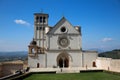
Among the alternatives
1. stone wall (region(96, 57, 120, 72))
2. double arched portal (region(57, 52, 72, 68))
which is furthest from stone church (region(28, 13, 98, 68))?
stone wall (region(96, 57, 120, 72))

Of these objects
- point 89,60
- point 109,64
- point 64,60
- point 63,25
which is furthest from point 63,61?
point 109,64

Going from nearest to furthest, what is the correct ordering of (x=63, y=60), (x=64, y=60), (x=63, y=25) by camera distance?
(x=63, y=60), (x=64, y=60), (x=63, y=25)

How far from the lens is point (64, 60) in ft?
135

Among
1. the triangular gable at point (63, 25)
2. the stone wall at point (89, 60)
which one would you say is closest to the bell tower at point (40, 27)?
the triangular gable at point (63, 25)

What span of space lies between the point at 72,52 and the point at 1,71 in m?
14.4

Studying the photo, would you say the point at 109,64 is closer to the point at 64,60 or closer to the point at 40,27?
the point at 64,60

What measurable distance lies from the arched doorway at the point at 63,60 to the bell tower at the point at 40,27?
745 cm

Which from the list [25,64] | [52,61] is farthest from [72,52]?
[25,64]

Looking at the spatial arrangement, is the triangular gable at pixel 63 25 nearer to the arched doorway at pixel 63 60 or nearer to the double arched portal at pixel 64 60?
the double arched portal at pixel 64 60

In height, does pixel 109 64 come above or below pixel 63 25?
below

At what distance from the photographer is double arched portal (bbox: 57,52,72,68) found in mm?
40812

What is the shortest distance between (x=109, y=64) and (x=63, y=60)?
34.9 feet

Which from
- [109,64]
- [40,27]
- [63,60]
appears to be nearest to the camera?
[109,64]

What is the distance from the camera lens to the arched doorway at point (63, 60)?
4086cm
